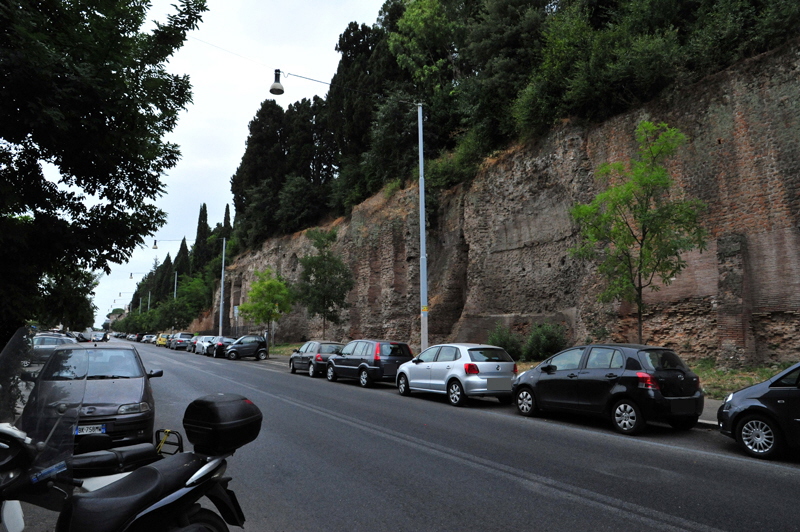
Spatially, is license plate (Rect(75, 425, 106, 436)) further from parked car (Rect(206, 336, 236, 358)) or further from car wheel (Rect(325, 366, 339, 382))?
parked car (Rect(206, 336, 236, 358))

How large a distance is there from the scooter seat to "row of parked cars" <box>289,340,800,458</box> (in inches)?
314

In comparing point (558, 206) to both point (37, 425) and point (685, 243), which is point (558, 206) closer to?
point (685, 243)

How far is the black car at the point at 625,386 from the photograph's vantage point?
9211 millimetres

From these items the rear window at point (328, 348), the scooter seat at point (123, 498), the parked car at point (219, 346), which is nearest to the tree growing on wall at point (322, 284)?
the rear window at point (328, 348)

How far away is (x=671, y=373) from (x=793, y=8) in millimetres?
13790

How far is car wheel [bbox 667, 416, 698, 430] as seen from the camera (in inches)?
371

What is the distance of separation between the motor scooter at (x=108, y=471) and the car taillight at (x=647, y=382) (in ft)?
25.5

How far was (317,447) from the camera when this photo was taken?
7.84 m

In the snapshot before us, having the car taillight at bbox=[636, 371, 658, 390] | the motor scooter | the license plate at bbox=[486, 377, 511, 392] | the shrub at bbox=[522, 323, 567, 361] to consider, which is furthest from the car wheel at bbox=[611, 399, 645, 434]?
the shrub at bbox=[522, 323, 567, 361]

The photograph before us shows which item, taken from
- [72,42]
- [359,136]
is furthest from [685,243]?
[359,136]

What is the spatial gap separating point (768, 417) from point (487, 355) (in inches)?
264

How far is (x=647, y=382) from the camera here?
30.3ft

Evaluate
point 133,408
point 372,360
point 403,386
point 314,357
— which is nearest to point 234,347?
point 314,357

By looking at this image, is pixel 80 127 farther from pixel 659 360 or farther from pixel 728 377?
pixel 728 377
